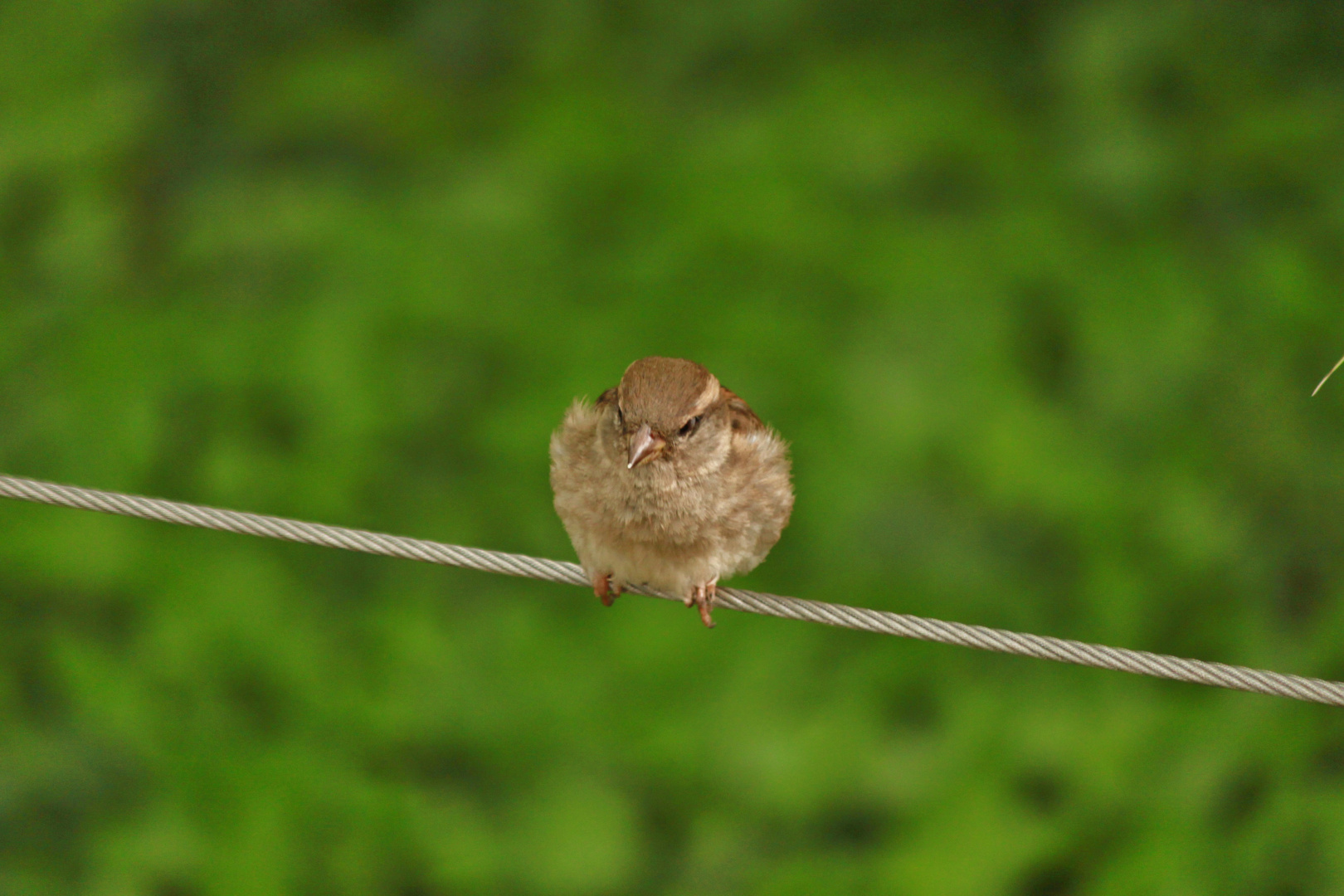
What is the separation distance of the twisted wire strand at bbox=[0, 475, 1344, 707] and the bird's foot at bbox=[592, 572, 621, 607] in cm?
61

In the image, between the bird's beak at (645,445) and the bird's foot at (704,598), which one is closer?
the bird's beak at (645,445)

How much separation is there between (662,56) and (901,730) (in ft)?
7.59

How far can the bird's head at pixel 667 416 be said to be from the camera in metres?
3.19

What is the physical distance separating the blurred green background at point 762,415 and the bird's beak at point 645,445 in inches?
27.1

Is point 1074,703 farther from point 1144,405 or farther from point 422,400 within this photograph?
point 422,400

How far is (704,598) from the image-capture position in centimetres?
324

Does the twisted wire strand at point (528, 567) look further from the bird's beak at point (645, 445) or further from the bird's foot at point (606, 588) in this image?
the bird's foot at point (606, 588)

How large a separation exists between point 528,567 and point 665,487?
67 cm

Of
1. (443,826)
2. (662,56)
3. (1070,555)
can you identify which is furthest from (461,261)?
(1070,555)

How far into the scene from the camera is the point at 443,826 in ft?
12.3

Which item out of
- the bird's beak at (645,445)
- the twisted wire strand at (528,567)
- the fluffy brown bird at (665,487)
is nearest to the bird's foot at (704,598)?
the fluffy brown bird at (665,487)

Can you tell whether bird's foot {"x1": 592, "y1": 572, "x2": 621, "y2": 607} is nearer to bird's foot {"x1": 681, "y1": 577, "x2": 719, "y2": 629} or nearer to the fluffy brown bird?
the fluffy brown bird

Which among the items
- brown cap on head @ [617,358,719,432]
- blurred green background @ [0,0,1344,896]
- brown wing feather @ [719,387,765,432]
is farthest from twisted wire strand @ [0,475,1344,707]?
blurred green background @ [0,0,1344,896]

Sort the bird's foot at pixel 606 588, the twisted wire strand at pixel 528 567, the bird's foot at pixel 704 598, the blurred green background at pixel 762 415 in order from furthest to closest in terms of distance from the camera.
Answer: the blurred green background at pixel 762 415, the bird's foot at pixel 606 588, the bird's foot at pixel 704 598, the twisted wire strand at pixel 528 567
